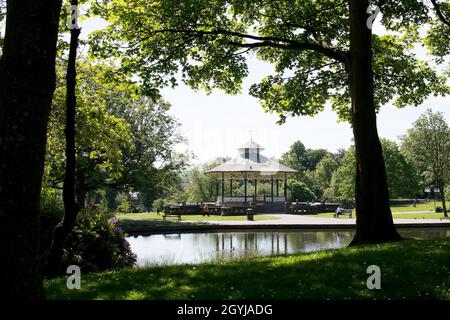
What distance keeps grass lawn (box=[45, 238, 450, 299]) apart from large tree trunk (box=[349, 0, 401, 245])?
266 cm

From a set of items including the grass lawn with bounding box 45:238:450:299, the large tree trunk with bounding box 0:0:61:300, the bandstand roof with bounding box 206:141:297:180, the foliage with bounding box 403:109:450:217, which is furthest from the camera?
the bandstand roof with bounding box 206:141:297:180

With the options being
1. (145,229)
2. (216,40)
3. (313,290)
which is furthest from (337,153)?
(313,290)

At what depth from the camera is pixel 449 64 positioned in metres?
18.8

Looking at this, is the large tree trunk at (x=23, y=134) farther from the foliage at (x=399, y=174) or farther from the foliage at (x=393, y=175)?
the foliage at (x=399, y=174)

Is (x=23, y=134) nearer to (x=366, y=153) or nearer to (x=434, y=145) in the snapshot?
(x=366, y=153)

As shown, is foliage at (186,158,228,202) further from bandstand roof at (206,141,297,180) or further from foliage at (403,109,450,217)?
foliage at (403,109,450,217)

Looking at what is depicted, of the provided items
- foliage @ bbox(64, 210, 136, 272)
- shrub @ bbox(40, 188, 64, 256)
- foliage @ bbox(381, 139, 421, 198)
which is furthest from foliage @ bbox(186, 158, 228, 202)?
shrub @ bbox(40, 188, 64, 256)

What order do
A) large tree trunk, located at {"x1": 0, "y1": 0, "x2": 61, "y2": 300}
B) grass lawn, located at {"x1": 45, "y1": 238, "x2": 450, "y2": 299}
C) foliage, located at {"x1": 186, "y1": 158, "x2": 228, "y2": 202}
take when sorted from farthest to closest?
foliage, located at {"x1": 186, "y1": 158, "x2": 228, "y2": 202} → grass lawn, located at {"x1": 45, "y1": 238, "x2": 450, "y2": 299} → large tree trunk, located at {"x1": 0, "y1": 0, "x2": 61, "y2": 300}

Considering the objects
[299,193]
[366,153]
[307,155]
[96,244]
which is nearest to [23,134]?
[96,244]

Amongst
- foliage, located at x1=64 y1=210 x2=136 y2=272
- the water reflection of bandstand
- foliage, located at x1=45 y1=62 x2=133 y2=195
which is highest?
foliage, located at x1=45 y1=62 x2=133 y2=195

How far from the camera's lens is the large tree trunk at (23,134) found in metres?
4.16

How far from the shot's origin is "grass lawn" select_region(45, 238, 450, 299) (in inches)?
214

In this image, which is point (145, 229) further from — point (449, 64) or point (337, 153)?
point (337, 153)

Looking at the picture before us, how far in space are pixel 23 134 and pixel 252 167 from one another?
1493 inches
